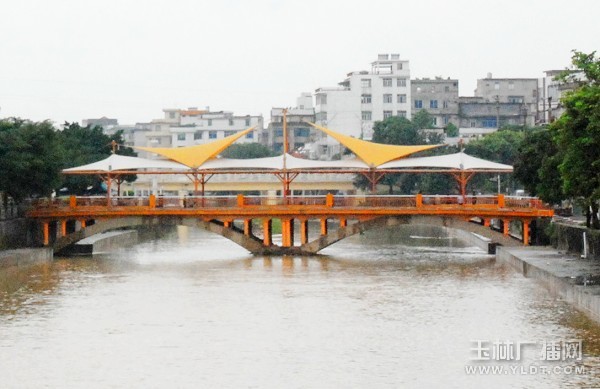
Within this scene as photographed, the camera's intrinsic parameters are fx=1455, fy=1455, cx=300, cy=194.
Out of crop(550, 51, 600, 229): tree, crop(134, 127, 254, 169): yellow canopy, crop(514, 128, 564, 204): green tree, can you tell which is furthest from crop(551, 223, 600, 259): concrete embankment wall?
crop(134, 127, 254, 169): yellow canopy

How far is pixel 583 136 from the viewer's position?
145 feet

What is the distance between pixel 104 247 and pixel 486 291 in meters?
30.3

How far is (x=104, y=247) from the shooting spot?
74.5 metres

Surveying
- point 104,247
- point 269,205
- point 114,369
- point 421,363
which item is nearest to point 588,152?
point 421,363

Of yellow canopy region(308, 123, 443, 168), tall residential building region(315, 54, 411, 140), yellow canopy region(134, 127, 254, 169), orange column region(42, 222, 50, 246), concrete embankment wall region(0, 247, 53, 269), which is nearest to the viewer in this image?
concrete embankment wall region(0, 247, 53, 269)

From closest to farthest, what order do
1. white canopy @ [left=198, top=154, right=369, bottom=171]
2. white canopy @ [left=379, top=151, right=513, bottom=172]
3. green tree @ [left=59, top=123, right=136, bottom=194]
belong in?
white canopy @ [left=379, top=151, right=513, bottom=172] → white canopy @ [left=198, top=154, right=369, bottom=171] → green tree @ [left=59, top=123, right=136, bottom=194]

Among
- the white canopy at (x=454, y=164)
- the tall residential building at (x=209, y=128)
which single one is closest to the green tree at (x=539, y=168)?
the white canopy at (x=454, y=164)

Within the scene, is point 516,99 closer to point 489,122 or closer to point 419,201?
point 489,122

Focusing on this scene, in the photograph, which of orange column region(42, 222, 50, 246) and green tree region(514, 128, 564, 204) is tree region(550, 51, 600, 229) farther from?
orange column region(42, 222, 50, 246)

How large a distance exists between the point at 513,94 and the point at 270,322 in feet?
370

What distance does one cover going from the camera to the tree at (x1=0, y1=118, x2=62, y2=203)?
6450 centimetres

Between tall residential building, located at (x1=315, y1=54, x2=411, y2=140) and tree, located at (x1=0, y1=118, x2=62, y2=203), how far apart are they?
239 feet

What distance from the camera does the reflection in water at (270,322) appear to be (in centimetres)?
3259

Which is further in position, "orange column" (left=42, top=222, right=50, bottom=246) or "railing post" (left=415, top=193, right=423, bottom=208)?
"orange column" (left=42, top=222, right=50, bottom=246)
